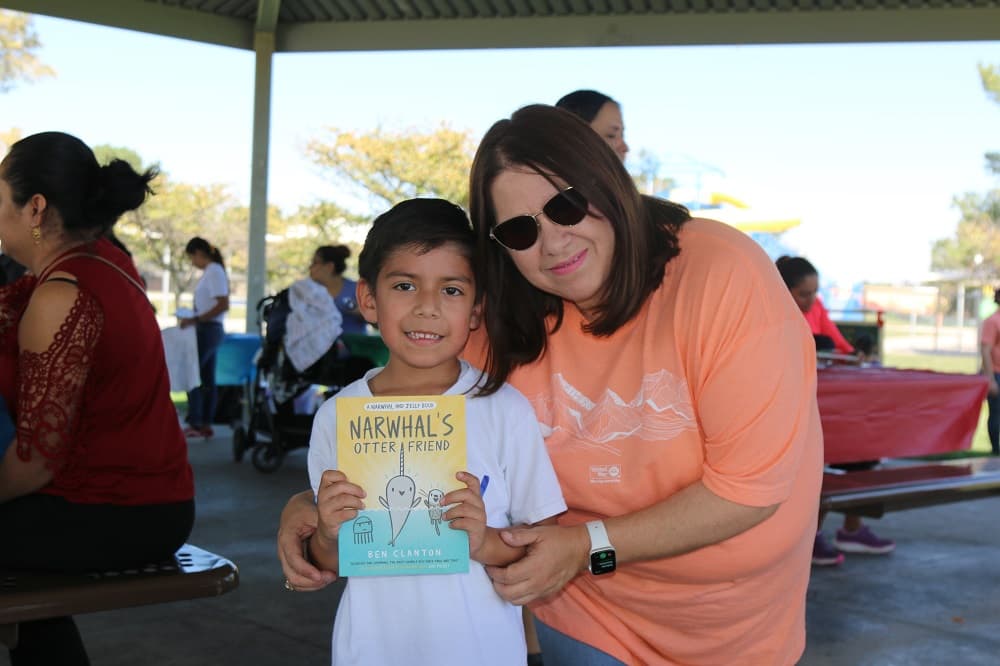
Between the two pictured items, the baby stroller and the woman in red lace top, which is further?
the baby stroller

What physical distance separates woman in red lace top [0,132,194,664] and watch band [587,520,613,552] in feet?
5.61

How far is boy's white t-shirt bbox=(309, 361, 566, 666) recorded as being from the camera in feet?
6.28

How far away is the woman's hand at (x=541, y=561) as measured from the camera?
1.80 meters

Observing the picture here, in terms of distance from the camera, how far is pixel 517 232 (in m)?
1.94

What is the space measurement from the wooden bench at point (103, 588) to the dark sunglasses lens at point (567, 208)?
178 cm

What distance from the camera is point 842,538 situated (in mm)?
6566

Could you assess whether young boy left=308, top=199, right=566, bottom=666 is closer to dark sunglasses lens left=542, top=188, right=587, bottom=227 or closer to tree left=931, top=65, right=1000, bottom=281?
dark sunglasses lens left=542, top=188, right=587, bottom=227

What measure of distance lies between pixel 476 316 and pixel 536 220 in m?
0.30

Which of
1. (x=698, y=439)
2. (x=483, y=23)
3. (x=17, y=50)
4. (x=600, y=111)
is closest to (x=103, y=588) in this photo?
(x=698, y=439)

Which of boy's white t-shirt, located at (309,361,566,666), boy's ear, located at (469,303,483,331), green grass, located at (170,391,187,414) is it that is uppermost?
boy's ear, located at (469,303,483,331)

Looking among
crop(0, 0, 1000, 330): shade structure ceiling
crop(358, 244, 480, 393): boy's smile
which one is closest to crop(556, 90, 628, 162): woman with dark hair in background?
crop(358, 244, 480, 393): boy's smile

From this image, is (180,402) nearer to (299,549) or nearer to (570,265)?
(299,549)

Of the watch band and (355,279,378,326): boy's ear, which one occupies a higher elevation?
(355,279,378,326): boy's ear

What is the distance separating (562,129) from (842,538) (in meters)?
5.38
